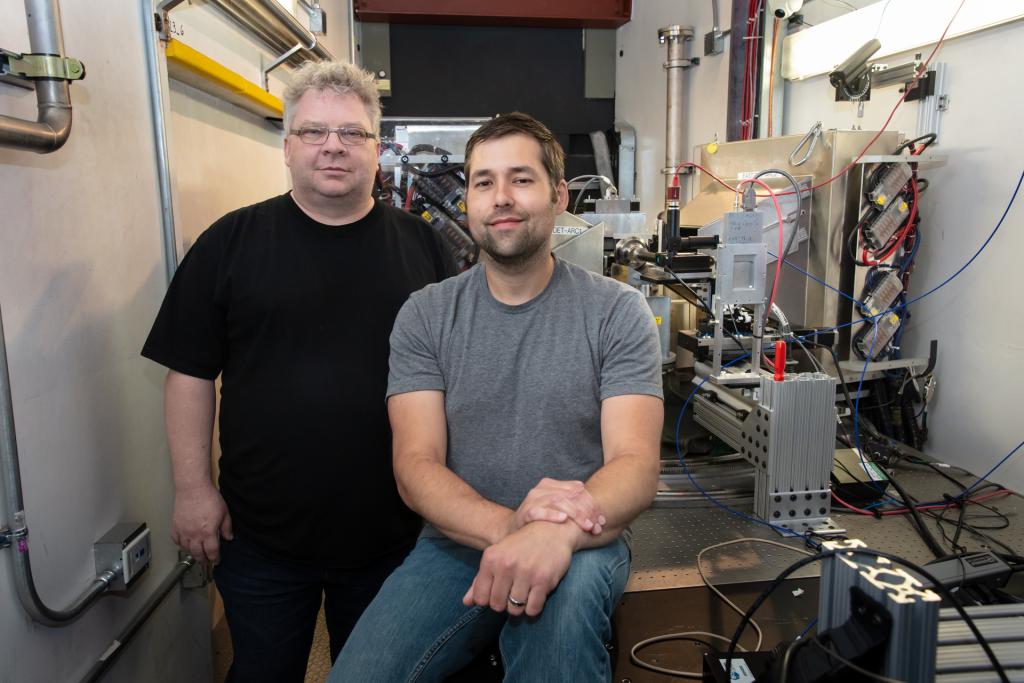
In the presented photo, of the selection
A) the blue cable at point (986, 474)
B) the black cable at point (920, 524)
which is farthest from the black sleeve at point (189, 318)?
the blue cable at point (986, 474)

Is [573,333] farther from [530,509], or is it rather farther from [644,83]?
[644,83]

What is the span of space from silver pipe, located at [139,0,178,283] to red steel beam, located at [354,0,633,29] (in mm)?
3359

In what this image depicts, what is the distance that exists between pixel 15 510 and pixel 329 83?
0.92 meters

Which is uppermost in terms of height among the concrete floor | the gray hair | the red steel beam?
the red steel beam

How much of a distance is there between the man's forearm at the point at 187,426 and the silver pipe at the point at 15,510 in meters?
0.28

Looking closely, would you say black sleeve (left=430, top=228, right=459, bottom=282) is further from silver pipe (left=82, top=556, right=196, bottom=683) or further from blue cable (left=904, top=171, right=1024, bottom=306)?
blue cable (left=904, top=171, right=1024, bottom=306)

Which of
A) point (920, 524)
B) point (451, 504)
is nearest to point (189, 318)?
point (451, 504)

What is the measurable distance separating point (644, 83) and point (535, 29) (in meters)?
1.06

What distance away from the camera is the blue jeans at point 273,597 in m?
1.36

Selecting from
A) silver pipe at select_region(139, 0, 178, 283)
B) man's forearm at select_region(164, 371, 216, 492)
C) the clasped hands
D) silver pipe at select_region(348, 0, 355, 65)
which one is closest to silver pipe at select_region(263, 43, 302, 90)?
silver pipe at select_region(139, 0, 178, 283)

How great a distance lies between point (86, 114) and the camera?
1.28 metres

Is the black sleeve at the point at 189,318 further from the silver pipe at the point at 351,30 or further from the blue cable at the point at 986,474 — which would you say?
the silver pipe at the point at 351,30

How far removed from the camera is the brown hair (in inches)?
49.1

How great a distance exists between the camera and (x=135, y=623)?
4.72 ft
